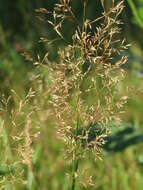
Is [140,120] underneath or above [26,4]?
underneath

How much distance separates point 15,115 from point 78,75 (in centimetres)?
17

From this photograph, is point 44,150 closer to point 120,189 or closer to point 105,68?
point 120,189

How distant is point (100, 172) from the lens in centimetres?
322

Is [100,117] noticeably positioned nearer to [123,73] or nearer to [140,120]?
[123,73]

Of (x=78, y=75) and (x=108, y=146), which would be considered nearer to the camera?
(x=78, y=75)

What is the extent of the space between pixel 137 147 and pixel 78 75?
2.34m

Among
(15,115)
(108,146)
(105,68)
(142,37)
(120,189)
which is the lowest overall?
(120,189)

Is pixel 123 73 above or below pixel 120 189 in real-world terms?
above

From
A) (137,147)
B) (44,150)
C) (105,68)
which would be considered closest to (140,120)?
(137,147)

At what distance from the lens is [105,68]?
4.95 ft

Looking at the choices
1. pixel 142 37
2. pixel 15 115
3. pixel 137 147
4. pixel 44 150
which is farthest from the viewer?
pixel 142 37

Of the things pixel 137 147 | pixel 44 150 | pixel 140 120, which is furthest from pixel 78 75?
pixel 140 120

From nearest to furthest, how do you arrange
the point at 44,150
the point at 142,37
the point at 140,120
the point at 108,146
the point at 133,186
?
the point at 108,146 < the point at 133,186 < the point at 44,150 < the point at 140,120 < the point at 142,37

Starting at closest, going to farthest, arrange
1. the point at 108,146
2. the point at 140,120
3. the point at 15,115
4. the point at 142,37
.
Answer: the point at 15,115 < the point at 108,146 < the point at 140,120 < the point at 142,37
